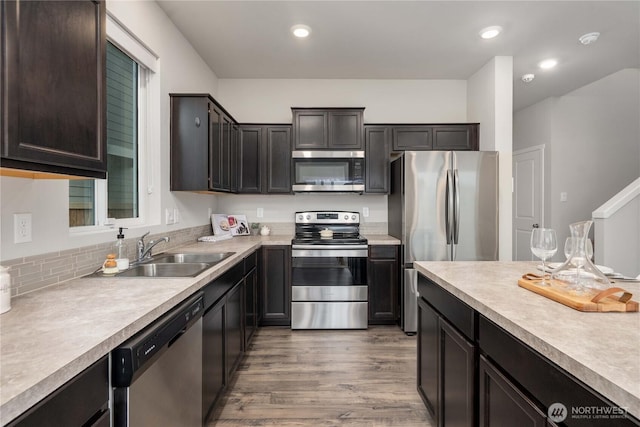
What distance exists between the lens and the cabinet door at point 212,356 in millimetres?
1592

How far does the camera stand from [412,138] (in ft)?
11.5

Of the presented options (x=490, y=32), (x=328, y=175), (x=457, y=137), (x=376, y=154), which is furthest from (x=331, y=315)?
(x=490, y=32)

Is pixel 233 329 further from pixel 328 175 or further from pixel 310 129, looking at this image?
pixel 310 129

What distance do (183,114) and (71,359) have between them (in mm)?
2196

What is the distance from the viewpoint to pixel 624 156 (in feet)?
15.5

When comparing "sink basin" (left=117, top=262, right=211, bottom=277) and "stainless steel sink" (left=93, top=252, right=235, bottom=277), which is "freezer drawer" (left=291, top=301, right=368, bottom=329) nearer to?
"stainless steel sink" (left=93, top=252, right=235, bottom=277)

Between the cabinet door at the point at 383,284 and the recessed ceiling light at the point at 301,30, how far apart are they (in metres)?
2.11

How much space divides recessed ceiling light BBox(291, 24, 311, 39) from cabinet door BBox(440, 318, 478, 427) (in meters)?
2.55

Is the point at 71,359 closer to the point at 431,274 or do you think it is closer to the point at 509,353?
the point at 509,353

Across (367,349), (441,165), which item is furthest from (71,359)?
(441,165)

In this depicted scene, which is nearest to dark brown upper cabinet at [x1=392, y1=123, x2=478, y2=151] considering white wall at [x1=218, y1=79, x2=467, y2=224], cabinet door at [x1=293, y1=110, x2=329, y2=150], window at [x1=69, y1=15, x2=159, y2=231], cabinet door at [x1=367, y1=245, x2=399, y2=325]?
white wall at [x1=218, y1=79, x2=467, y2=224]

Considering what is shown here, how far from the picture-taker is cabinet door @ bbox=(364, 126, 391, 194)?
348 cm

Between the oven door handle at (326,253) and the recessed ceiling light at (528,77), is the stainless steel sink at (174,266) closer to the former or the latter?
the oven door handle at (326,253)

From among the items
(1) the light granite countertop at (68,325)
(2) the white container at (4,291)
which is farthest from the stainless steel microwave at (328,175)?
(2) the white container at (4,291)
